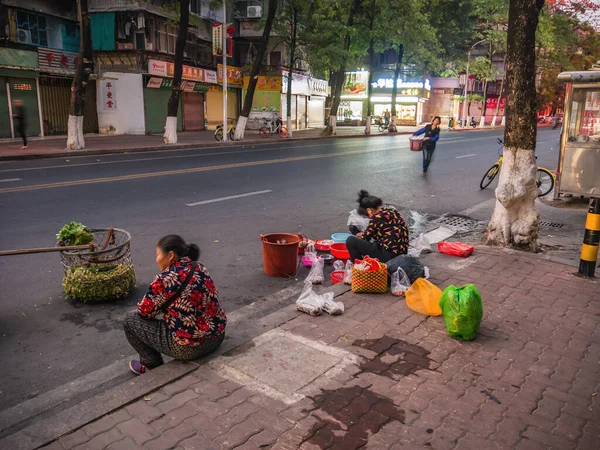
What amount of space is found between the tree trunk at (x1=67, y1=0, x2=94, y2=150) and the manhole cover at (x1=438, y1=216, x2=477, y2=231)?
15.0 metres

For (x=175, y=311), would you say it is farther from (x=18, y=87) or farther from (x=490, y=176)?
(x=18, y=87)

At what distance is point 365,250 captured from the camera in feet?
18.7

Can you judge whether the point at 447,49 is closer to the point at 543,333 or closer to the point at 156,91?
the point at 156,91

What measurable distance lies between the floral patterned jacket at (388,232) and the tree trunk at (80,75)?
1632 centimetres

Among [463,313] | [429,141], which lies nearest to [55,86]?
[429,141]

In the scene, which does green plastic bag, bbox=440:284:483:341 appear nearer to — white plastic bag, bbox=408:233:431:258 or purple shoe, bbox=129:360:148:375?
white plastic bag, bbox=408:233:431:258

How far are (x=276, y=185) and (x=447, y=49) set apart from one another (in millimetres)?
40554

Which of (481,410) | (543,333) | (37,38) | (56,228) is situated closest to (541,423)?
(481,410)

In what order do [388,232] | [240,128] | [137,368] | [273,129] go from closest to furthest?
[137,368] < [388,232] < [240,128] < [273,129]

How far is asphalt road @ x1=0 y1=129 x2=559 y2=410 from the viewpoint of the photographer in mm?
4273

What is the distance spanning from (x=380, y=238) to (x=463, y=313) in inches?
70.3

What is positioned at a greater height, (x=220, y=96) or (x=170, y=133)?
(x=220, y=96)

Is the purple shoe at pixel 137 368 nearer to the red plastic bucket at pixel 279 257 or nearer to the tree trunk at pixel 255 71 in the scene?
the red plastic bucket at pixel 279 257

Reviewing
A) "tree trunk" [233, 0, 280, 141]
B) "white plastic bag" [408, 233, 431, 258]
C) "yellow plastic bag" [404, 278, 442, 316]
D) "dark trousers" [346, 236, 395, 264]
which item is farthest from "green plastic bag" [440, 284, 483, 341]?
"tree trunk" [233, 0, 280, 141]
